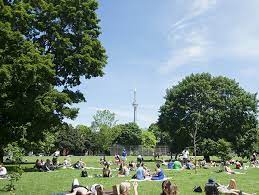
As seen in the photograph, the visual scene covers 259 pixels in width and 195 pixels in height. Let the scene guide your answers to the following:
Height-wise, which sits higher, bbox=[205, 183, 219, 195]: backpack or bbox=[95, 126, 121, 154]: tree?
bbox=[95, 126, 121, 154]: tree

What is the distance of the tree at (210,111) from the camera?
196ft

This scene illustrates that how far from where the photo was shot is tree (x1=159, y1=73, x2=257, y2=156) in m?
59.8

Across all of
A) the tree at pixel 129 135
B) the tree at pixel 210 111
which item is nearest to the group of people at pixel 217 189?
the tree at pixel 210 111

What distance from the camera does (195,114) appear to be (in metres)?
60.3

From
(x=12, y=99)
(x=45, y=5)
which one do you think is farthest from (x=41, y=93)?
(x=45, y=5)

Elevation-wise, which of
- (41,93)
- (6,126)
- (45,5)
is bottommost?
(6,126)

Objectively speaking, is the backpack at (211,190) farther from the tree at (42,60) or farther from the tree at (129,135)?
the tree at (129,135)

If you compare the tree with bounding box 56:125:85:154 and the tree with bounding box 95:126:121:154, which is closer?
the tree with bounding box 95:126:121:154

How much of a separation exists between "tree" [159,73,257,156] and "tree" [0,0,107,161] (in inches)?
Result: 1007

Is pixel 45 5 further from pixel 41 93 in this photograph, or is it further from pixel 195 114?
pixel 195 114

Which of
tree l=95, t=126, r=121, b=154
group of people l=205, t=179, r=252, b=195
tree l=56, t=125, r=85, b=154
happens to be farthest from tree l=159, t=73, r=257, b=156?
tree l=56, t=125, r=85, b=154

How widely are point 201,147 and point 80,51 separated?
26.7 metres

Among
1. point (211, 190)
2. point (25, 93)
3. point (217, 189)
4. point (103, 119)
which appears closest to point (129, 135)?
point (103, 119)

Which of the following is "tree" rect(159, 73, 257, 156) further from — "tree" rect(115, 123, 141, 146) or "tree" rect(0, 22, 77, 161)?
"tree" rect(115, 123, 141, 146)
